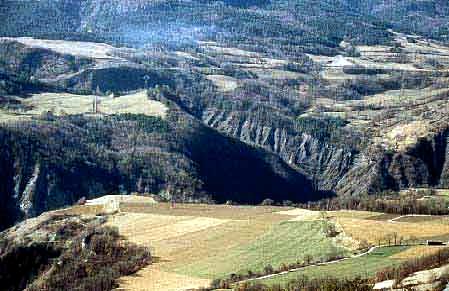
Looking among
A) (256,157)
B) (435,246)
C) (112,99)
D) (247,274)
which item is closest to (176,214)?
(247,274)

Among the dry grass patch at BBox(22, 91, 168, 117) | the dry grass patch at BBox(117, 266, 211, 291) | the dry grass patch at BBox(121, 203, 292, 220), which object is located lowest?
the dry grass patch at BBox(22, 91, 168, 117)

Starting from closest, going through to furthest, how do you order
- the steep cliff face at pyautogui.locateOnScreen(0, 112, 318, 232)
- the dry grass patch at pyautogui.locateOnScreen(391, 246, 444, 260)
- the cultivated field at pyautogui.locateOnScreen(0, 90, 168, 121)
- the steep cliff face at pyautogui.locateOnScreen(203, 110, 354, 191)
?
the dry grass patch at pyautogui.locateOnScreen(391, 246, 444, 260) → the steep cliff face at pyautogui.locateOnScreen(0, 112, 318, 232) → the cultivated field at pyautogui.locateOnScreen(0, 90, 168, 121) → the steep cliff face at pyautogui.locateOnScreen(203, 110, 354, 191)

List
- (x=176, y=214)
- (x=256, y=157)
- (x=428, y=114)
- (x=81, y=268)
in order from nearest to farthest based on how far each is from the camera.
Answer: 1. (x=81, y=268)
2. (x=176, y=214)
3. (x=256, y=157)
4. (x=428, y=114)

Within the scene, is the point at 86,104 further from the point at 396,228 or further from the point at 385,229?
the point at 385,229

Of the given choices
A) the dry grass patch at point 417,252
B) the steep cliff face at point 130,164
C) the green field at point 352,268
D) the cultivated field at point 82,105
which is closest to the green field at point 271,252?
the green field at point 352,268

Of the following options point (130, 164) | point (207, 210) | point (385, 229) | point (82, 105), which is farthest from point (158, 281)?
point (82, 105)

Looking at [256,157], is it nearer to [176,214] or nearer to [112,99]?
[112,99]

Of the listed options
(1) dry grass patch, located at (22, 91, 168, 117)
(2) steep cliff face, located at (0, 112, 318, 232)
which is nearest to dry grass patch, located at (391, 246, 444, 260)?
(2) steep cliff face, located at (0, 112, 318, 232)

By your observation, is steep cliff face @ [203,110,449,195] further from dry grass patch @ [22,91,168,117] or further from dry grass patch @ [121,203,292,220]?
dry grass patch @ [121,203,292,220]
